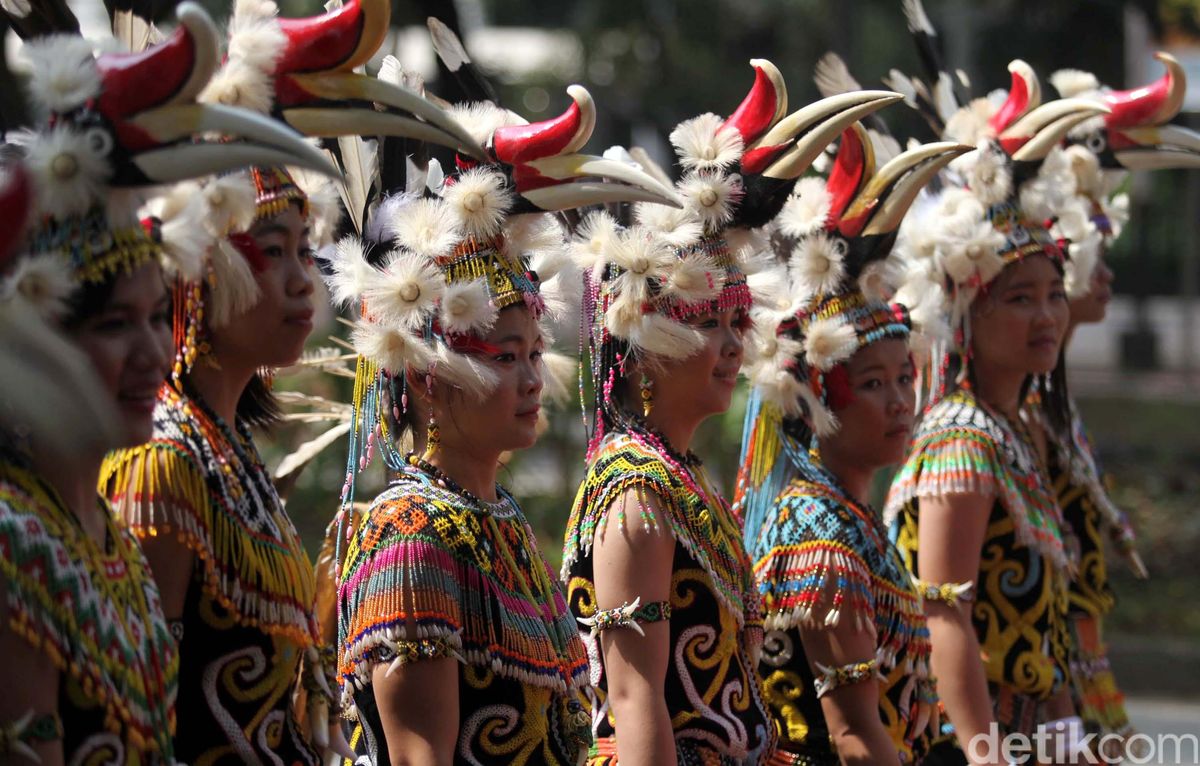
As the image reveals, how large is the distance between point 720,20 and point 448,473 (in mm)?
19343

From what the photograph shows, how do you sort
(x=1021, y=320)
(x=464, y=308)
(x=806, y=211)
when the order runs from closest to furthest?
(x=464, y=308)
(x=806, y=211)
(x=1021, y=320)

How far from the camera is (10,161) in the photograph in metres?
2.59

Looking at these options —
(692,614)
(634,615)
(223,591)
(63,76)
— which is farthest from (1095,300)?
(63,76)

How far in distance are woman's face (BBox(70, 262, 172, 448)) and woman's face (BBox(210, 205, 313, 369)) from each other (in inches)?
29.5

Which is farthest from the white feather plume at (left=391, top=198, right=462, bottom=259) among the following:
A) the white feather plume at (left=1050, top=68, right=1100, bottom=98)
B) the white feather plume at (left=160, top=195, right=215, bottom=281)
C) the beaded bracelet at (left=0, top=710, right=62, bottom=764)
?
the white feather plume at (left=1050, top=68, right=1100, bottom=98)

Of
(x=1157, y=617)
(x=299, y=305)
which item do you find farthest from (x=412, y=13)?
(x=299, y=305)

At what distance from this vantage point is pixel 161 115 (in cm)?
250

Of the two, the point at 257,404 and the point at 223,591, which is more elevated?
the point at 257,404

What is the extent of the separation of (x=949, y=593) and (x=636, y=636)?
1.44 metres

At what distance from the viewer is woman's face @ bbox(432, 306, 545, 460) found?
3.31 meters

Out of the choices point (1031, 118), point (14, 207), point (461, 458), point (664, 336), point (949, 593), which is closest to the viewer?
point (14, 207)

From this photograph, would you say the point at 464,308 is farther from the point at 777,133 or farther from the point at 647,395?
the point at 777,133

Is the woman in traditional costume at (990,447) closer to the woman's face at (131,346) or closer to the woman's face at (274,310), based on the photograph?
the woman's face at (274,310)

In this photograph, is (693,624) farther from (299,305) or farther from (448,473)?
(299,305)
